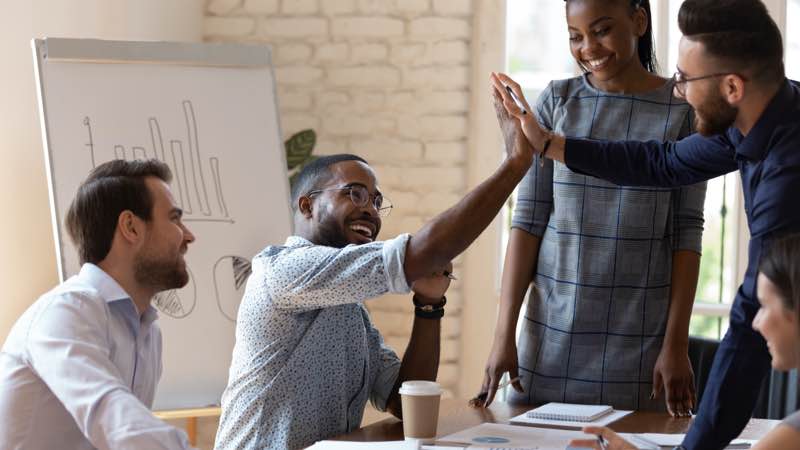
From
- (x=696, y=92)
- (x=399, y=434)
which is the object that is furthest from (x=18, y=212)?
(x=696, y=92)

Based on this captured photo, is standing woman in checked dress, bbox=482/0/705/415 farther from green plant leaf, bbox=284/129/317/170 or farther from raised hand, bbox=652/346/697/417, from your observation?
green plant leaf, bbox=284/129/317/170

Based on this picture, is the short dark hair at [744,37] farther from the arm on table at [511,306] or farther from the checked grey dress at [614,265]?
the arm on table at [511,306]

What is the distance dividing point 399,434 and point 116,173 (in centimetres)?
66

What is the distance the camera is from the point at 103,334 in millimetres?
1582

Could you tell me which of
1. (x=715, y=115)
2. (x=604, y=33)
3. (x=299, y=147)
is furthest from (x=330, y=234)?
(x=299, y=147)

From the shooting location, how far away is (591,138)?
2109 millimetres

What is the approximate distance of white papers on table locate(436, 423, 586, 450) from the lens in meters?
1.69

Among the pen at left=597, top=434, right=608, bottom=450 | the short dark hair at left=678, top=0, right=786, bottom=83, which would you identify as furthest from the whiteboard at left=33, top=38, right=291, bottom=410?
the short dark hair at left=678, top=0, right=786, bottom=83

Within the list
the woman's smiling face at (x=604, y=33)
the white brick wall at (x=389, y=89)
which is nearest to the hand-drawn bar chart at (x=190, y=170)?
the white brick wall at (x=389, y=89)

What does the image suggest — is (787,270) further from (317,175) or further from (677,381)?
(317,175)

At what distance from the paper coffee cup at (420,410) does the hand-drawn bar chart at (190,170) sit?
1.55 metres

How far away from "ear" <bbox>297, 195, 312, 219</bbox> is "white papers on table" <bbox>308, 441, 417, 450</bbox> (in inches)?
20.4

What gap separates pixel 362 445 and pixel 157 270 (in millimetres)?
448

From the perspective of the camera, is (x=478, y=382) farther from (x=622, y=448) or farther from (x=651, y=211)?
(x=622, y=448)
